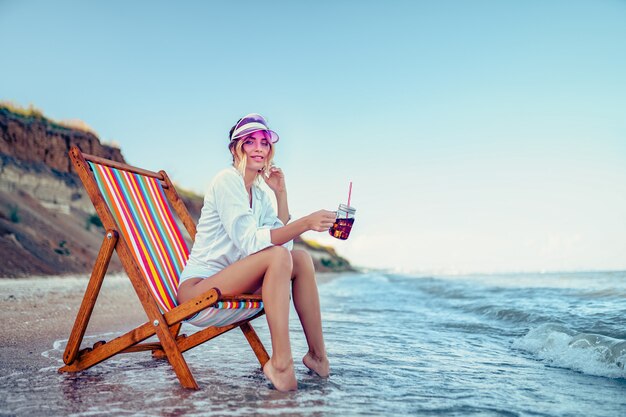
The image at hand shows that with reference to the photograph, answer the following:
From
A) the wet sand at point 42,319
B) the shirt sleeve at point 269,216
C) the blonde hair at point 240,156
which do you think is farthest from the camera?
the wet sand at point 42,319

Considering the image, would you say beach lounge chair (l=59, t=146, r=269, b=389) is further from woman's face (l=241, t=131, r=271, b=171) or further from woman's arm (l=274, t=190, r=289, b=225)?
woman's face (l=241, t=131, r=271, b=171)

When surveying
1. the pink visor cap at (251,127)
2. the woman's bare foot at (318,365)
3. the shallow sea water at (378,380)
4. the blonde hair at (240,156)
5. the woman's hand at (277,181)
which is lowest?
the shallow sea water at (378,380)

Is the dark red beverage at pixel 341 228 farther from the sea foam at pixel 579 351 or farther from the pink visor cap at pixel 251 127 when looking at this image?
the sea foam at pixel 579 351

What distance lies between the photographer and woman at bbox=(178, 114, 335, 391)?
107 inches

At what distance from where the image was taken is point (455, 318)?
7148 millimetres

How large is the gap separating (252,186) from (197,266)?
56cm

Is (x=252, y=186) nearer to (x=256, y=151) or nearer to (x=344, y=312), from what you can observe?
(x=256, y=151)

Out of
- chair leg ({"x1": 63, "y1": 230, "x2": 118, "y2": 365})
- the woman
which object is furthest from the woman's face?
chair leg ({"x1": 63, "y1": 230, "x2": 118, "y2": 365})

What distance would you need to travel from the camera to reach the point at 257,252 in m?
2.84

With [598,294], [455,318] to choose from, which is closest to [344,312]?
[455,318]

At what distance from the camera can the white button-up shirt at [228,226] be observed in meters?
2.87

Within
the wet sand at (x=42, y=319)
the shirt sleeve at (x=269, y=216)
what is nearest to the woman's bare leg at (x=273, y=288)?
the shirt sleeve at (x=269, y=216)

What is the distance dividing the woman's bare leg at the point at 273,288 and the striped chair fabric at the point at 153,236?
0.13m

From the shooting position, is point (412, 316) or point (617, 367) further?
point (412, 316)
